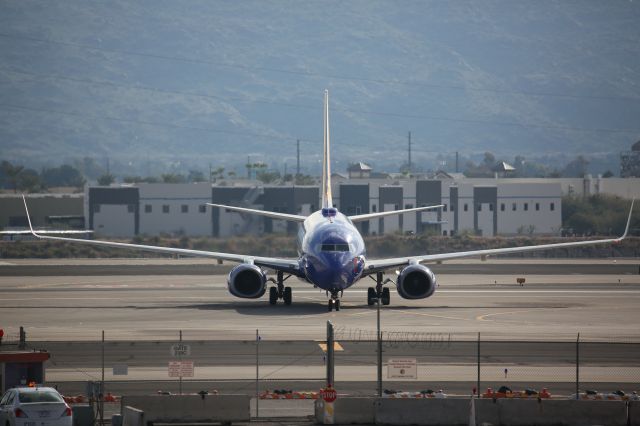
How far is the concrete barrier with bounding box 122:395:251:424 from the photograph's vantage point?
31.0 metres

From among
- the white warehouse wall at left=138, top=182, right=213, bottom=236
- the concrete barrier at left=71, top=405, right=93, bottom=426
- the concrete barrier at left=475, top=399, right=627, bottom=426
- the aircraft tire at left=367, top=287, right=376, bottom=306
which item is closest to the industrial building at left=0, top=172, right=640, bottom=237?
the white warehouse wall at left=138, top=182, right=213, bottom=236

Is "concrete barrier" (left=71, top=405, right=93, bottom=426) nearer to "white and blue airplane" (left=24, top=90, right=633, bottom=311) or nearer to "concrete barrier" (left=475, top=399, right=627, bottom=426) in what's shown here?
"concrete barrier" (left=475, top=399, right=627, bottom=426)

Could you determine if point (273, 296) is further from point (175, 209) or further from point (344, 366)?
point (175, 209)

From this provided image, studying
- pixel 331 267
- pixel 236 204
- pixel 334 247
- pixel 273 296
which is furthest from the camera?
pixel 236 204

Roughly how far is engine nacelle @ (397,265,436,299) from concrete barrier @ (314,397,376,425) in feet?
85.6

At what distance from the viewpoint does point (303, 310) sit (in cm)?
5644

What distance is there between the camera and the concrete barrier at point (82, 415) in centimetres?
3016

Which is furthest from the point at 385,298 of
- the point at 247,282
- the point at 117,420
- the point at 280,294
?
the point at 117,420

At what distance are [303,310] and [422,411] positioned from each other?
25.3m

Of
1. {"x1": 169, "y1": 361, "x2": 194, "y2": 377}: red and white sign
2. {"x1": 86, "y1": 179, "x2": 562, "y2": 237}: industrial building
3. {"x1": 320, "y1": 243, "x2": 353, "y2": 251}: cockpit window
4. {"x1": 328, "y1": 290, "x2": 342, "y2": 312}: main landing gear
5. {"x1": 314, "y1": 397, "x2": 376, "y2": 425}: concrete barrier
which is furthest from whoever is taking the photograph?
{"x1": 86, "y1": 179, "x2": 562, "y2": 237}: industrial building

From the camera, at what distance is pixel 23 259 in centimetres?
10294

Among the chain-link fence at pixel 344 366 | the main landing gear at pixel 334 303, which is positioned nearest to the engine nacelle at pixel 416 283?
the main landing gear at pixel 334 303

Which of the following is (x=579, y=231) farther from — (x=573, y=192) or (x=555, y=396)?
(x=555, y=396)

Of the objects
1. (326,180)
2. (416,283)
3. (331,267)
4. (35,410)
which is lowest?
(35,410)
